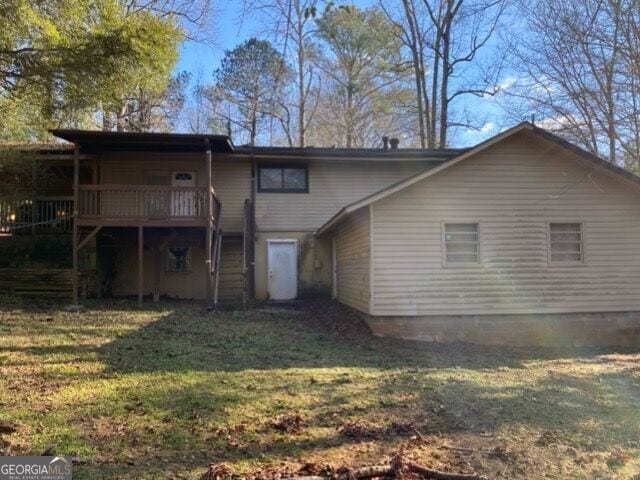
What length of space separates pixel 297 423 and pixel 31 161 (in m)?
14.2

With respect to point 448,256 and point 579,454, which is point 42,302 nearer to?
A: point 448,256

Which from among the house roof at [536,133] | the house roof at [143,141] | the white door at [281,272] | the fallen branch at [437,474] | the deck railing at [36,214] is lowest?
the fallen branch at [437,474]

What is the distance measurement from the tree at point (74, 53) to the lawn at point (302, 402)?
4421 mm

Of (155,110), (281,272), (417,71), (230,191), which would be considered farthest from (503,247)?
(155,110)

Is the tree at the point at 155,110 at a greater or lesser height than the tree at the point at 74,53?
greater

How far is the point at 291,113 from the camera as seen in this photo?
92.2 feet

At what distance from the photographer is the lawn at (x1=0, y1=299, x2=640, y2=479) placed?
4.48 m

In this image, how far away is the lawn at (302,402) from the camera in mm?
4484

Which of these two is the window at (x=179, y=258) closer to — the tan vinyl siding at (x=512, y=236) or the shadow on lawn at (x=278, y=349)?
the shadow on lawn at (x=278, y=349)

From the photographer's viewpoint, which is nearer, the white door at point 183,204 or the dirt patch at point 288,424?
the dirt patch at point 288,424

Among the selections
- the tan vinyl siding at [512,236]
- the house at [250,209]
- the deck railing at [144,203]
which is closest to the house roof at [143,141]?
the house at [250,209]

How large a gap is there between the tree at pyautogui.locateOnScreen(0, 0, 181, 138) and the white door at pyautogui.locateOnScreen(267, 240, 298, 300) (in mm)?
7525

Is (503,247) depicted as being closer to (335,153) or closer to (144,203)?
(335,153)

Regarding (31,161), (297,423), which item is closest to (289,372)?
(297,423)
